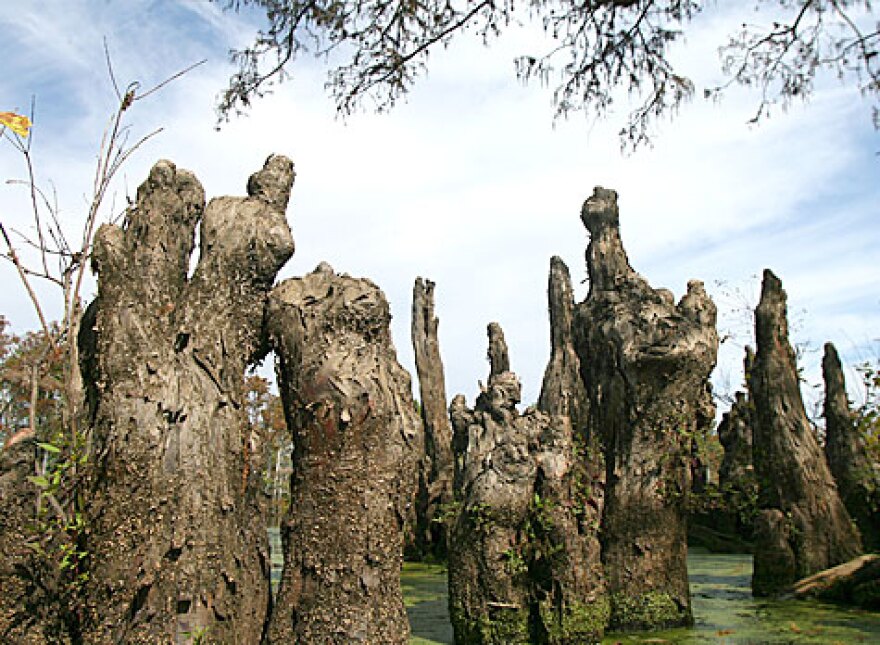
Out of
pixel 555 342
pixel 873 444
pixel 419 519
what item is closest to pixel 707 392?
pixel 873 444

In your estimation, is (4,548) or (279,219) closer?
(4,548)

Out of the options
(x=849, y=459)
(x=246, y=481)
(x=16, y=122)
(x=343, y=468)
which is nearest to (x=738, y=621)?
(x=343, y=468)

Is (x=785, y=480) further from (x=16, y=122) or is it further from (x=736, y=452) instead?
(x=16, y=122)

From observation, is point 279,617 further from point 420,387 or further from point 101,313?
point 420,387

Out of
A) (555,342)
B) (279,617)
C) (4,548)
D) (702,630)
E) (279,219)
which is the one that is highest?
(555,342)

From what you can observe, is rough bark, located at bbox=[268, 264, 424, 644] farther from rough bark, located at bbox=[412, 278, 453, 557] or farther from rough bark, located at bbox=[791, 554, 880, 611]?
rough bark, located at bbox=[412, 278, 453, 557]

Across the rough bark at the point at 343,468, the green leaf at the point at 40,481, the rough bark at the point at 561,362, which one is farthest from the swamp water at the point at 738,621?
the rough bark at the point at 561,362

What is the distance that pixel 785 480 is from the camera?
10.1 meters

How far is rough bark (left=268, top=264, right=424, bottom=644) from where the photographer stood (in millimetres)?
4262

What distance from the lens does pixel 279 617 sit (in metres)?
4.30

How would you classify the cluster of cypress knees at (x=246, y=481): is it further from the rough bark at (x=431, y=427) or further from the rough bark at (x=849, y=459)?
the rough bark at (x=431, y=427)

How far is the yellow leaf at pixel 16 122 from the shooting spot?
4012 mm

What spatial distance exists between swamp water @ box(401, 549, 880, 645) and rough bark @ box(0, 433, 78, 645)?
3.33 meters

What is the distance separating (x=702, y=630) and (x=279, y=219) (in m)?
5.27
